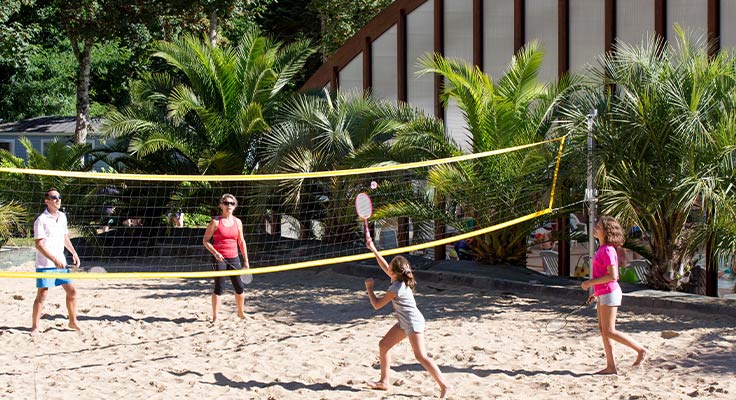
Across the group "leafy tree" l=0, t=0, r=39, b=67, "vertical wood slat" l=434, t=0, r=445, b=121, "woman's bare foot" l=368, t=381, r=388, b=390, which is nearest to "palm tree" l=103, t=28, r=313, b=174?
"vertical wood slat" l=434, t=0, r=445, b=121

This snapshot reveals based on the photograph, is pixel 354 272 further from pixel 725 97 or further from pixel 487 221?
pixel 725 97

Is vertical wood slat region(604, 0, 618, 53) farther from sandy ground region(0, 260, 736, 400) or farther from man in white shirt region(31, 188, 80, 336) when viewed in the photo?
man in white shirt region(31, 188, 80, 336)

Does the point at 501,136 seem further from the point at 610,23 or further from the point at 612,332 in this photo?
the point at 612,332

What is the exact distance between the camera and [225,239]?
948 cm

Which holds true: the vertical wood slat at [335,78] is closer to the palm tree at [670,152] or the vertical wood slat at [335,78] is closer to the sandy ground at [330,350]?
the sandy ground at [330,350]

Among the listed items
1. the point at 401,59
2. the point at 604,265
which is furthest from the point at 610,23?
the point at 604,265

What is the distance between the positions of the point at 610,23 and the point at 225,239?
21.8 ft

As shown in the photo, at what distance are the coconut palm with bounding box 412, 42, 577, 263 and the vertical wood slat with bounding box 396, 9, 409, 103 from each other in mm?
3179

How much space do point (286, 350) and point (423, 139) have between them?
196 inches

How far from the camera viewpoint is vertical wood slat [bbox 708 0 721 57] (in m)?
12.0

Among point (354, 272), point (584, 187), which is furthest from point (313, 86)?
point (584, 187)

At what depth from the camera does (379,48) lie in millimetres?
16203

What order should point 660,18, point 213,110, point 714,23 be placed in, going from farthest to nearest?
point 213,110, point 660,18, point 714,23

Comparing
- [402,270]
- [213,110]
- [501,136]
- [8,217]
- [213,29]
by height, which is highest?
[213,29]
